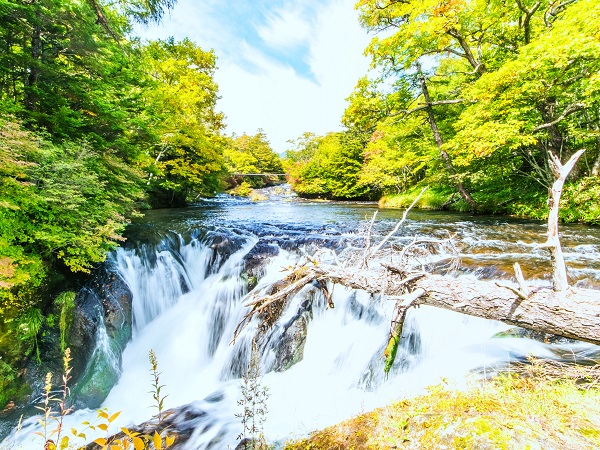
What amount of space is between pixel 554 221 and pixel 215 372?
571cm

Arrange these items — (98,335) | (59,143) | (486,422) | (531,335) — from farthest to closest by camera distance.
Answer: (59,143) < (98,335) < (531,335) < (486,422)

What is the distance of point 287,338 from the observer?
5078 millimetres

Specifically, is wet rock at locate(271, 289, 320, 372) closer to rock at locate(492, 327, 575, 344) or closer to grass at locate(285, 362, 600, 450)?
grass at locate(285, 362, 600, 450)

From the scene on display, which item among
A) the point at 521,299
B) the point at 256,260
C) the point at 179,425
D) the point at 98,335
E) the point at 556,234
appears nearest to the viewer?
the point at 556,234

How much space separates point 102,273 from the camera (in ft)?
19.5

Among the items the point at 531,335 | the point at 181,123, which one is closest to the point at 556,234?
the point at 531,335

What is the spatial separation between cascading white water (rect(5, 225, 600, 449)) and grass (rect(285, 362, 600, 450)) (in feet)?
2.20

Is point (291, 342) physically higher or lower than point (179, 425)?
higher

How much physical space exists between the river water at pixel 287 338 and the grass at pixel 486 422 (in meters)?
0.90

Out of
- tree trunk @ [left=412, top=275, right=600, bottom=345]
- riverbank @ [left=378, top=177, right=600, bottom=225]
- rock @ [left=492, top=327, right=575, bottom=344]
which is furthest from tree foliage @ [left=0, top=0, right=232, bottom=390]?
riverbank @ [left=378, top=177, right=600, bottom=225]

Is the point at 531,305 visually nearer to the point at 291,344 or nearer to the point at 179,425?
the point at 291,344

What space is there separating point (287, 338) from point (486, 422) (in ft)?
11.7

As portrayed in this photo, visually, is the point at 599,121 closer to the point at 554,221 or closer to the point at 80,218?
the point at 554,221

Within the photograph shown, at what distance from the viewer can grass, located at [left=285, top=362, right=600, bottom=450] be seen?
5.94ft
